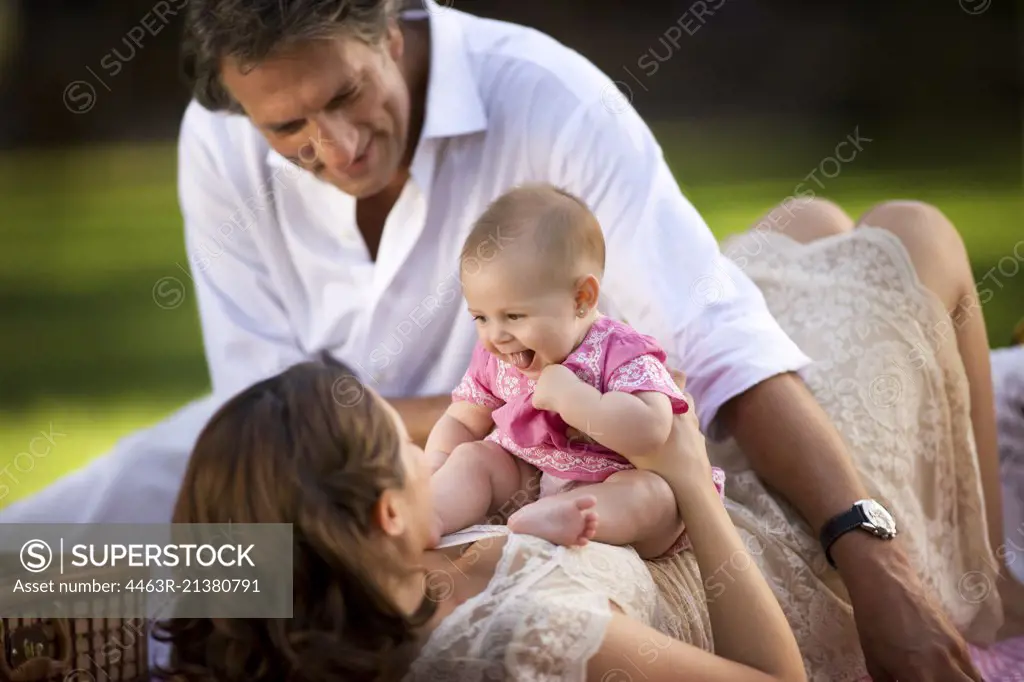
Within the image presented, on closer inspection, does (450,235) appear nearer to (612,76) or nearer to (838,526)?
(612,76)

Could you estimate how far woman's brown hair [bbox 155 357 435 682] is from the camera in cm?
117

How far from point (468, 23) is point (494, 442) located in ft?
2.36

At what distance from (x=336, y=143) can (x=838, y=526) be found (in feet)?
2.91

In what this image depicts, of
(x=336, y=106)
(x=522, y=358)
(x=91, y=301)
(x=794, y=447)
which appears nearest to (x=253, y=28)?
(x=336, y=106)

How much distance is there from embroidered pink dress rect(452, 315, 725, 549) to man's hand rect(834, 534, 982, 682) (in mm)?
414

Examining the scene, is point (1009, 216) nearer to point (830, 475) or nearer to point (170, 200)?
point (830, 475)

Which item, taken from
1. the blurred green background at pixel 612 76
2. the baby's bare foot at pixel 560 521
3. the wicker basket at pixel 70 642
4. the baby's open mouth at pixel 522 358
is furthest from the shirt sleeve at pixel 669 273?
the wicker basket at pixel 70 642

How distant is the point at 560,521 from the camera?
1.26m

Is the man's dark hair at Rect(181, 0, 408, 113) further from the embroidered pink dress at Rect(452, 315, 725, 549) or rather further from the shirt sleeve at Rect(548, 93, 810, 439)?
the embroidered pink dress at Rect(452, 315, 725, 549)

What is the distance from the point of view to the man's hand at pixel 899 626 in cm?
151

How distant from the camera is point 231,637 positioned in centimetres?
124

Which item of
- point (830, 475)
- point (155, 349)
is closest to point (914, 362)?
point (830, 475)

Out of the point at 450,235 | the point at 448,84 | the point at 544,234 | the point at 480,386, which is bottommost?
the point at 480,386

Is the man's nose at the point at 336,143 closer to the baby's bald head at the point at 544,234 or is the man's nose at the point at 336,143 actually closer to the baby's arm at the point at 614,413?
the baby's bald head at the point at 544,234
